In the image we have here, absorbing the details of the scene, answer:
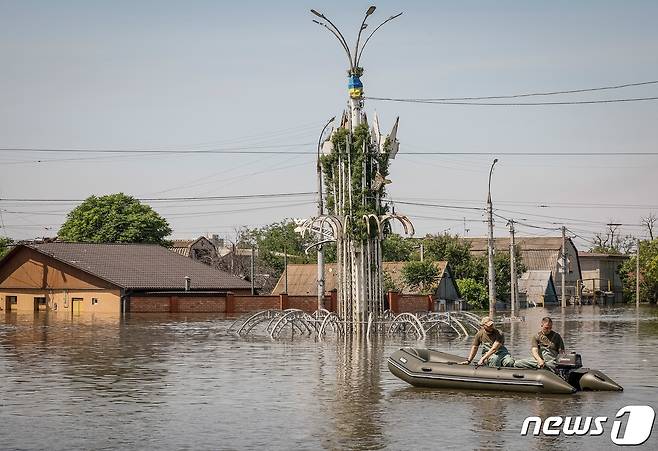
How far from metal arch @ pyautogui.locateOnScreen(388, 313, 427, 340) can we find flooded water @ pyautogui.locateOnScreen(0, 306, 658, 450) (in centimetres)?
78

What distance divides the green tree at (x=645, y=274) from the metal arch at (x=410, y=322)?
72874 millimetres

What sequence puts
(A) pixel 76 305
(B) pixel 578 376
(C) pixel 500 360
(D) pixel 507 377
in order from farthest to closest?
(A) pixel 76 305 → (C) pixel 500 360 → (B) pixel 578 376 → (D) pixel 507 377

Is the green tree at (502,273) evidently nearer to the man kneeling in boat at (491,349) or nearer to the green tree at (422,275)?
the green tree at (422,275)

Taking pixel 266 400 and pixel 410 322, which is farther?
pixel 410 322

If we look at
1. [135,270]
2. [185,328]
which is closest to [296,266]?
[135,270]

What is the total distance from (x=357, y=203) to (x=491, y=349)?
63.1 feet

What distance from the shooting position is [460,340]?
4278cm

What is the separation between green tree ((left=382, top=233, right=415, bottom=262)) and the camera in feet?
375

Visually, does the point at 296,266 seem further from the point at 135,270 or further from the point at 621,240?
the point at 621,240

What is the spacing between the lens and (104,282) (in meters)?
72.9

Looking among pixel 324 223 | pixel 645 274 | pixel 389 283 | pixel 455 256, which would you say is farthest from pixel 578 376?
pixel 645 274

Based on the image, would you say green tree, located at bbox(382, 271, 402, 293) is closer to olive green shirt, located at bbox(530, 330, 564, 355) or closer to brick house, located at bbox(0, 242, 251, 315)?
brick house, located at bbox(0, 242, 251, 315)

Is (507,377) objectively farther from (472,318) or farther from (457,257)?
(457,257)

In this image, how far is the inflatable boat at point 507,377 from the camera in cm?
2436
